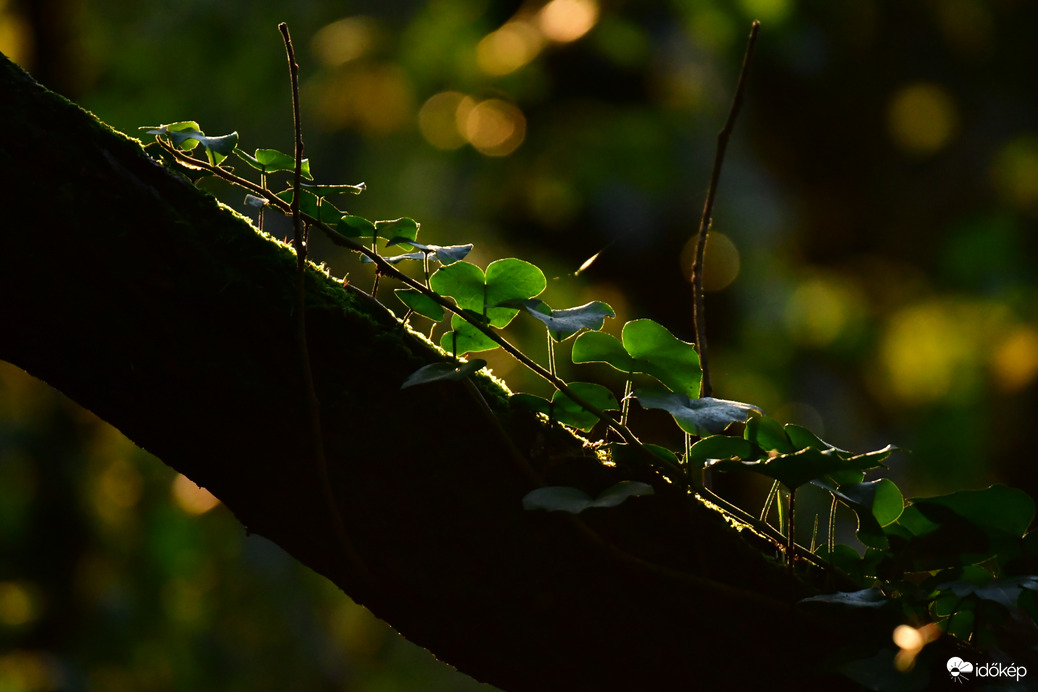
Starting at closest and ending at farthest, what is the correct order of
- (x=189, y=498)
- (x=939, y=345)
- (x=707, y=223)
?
1. (x=707, y=223)
2. (x=189, y=498)
3. (x=939, y=345)

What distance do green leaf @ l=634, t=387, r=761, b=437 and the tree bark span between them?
0.06 metres

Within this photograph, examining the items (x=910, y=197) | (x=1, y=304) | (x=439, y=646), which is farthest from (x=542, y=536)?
(x=910, y=197)

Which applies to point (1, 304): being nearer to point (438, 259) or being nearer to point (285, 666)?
point (438, 259)

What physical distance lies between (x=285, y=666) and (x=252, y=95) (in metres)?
2.33

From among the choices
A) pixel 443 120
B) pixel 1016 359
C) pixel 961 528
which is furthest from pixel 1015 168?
pixel 961 528

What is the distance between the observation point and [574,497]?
20.8 inches

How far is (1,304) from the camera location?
1.64ft

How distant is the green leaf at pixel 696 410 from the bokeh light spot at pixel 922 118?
506 centimetres

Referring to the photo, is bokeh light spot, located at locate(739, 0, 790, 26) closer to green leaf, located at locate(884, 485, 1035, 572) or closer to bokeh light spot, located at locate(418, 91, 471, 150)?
bokeh light spot, located at locate(418, 91, 471, 150)

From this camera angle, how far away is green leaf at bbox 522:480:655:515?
0.51 metres

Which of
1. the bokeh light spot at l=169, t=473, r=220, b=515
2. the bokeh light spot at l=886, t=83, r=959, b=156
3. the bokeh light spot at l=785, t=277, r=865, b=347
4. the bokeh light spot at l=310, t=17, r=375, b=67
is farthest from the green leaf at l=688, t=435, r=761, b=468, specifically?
the bokeh light spot at l=886, t=83, r=959, b=156

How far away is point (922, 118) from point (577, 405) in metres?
5.14

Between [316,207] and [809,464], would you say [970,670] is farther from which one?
[316,207]

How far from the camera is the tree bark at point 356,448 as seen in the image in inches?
20.1
